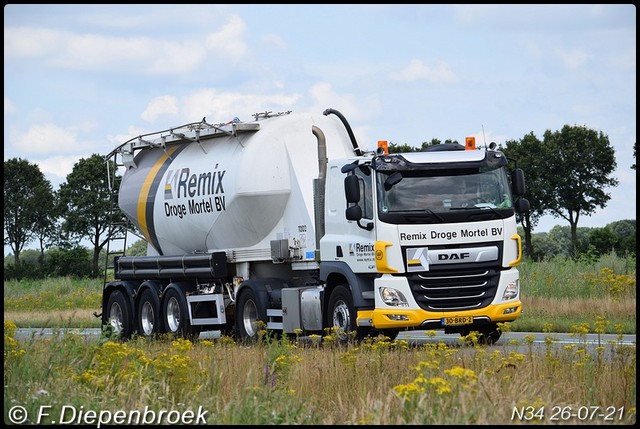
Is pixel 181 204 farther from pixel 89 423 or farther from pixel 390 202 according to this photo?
pixel 89 423

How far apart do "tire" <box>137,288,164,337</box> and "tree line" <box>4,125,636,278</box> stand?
40.2 meters

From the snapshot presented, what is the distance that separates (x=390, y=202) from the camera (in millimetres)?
18547

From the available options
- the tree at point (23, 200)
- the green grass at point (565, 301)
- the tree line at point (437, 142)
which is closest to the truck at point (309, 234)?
the green grass at point (565, 301)

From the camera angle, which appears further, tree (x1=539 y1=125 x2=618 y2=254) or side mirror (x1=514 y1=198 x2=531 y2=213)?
tree (x1=539 y1=125 x2=618 y2=254)

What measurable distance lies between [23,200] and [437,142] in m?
30.9

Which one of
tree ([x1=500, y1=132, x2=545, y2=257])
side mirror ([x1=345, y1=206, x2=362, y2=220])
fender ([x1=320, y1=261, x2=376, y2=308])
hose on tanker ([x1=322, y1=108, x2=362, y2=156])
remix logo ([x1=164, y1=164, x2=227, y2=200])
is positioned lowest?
fender ([x1=320, y1=261, x2=376, y2=308])

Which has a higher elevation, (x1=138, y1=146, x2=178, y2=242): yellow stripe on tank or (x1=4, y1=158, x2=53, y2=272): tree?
(x1=4, y1=158, x2=53, y2=272): tree

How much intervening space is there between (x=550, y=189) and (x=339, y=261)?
52.5 meters

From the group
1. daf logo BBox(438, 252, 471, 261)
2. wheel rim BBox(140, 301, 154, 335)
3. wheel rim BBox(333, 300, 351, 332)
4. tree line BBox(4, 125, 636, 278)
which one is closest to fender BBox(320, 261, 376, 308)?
wheel rim BBox(333, 300, 351, 332)

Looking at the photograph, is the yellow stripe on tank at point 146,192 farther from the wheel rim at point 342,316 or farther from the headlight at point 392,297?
the headlight at point 392,297

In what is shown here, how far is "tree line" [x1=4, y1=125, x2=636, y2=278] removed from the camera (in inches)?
2761

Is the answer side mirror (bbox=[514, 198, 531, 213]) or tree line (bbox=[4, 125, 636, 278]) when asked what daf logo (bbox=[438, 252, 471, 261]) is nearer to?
side mirror (bbox=[514, 198, 531, 213])

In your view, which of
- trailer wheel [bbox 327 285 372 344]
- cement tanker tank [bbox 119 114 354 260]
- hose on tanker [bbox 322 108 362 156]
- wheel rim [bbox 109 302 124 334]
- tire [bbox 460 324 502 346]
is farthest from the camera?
wheel rim [bbox 109 302 124 334]

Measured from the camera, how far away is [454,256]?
18.5 meters
